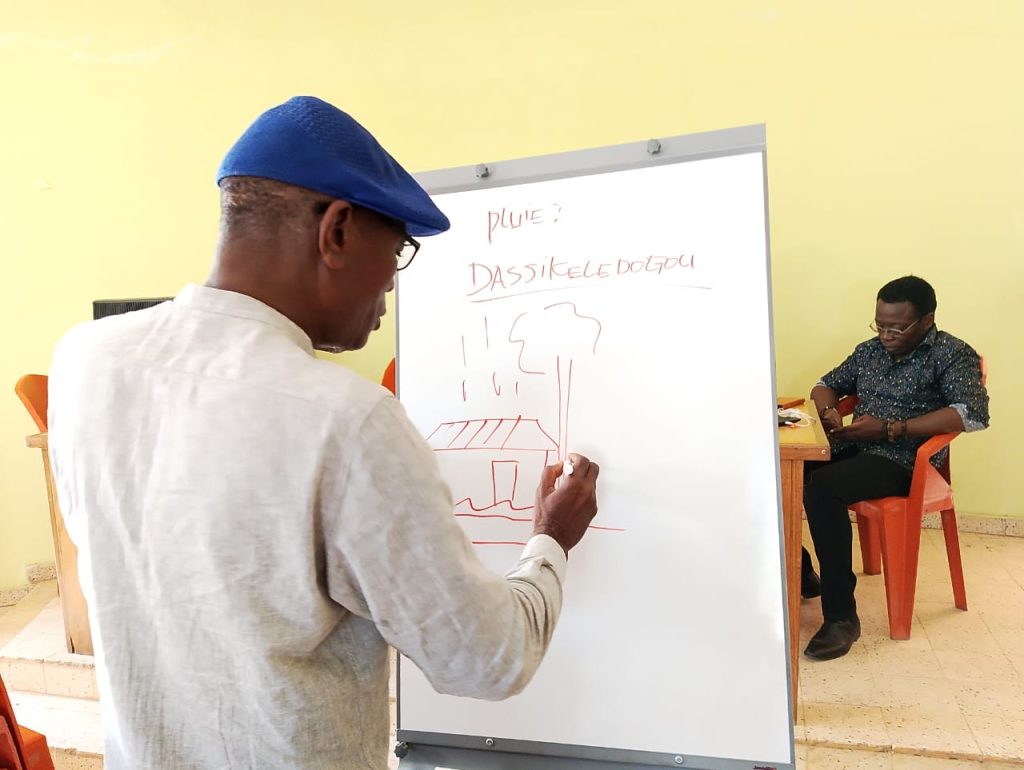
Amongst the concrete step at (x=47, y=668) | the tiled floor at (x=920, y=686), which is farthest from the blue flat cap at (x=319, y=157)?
the concrete step at (x=47, y=668)

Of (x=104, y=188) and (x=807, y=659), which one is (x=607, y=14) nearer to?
(x=104, y=188)

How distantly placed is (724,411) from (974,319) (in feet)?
8.29

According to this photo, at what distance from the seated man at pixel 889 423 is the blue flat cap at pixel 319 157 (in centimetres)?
215

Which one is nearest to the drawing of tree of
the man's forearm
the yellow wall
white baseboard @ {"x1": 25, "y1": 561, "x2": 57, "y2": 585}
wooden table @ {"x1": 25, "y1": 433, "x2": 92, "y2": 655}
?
the man's forearm

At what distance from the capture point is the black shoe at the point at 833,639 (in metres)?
2.40

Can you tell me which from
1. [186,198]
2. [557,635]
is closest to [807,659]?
[557,635]

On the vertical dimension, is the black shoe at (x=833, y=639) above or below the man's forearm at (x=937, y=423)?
below

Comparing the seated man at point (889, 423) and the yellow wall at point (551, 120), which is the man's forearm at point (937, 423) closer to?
the seated man at point (889, 423)

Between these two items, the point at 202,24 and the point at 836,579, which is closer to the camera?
the point at 836,579

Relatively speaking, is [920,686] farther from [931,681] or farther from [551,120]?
[551,120]

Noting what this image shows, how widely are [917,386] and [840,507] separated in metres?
0.51

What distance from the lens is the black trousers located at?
96.2 inches

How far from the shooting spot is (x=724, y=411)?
1218mm

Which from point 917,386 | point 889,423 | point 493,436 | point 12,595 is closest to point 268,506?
point 493,436
